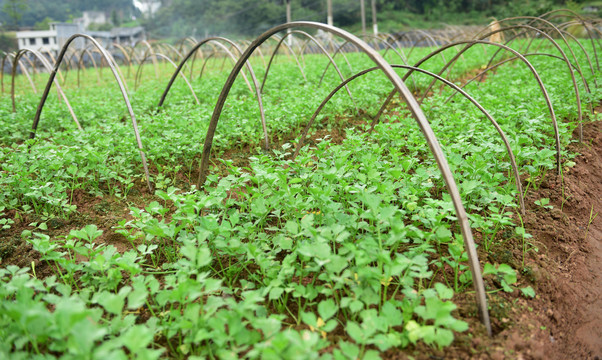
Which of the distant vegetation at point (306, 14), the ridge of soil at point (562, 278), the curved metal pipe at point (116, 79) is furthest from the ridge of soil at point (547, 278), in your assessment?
the distant vegetation at point (306, 14)

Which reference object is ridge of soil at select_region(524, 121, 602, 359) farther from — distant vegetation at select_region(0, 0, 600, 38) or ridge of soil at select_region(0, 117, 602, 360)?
distant vegetation at select_region(0, 0, 600, 38)

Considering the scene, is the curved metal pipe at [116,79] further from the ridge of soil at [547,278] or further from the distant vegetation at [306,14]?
the distant vegetation at [306,14]

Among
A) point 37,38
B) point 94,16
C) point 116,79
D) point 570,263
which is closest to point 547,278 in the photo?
point 570,263

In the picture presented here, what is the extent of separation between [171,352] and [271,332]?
20.3 inches

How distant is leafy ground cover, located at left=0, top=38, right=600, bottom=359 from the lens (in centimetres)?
140

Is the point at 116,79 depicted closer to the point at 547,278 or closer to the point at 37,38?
the point at 547,278

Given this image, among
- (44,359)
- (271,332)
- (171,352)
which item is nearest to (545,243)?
(271,332)

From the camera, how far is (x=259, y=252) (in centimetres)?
179

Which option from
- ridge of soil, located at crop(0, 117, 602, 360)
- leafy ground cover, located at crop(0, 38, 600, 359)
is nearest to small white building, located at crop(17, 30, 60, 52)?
leafy ground cover, located at crop(0, 38, 600, 359)

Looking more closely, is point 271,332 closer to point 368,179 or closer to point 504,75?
point 368,179

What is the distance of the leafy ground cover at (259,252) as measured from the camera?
A: 140 cm

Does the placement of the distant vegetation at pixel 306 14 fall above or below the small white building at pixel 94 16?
below

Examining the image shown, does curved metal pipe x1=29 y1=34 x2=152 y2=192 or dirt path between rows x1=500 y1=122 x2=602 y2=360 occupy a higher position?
curved metal pipe x1=29 y1=34 x2=152 y2=192

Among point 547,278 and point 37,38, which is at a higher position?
point 37,38
